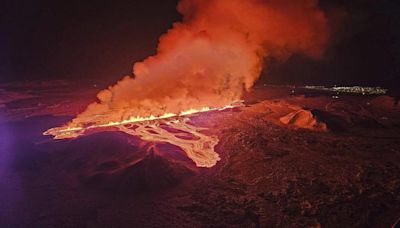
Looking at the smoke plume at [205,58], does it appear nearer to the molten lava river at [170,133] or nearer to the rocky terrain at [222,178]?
the molten lava river at [170,133]

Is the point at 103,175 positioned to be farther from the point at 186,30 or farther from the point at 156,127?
the point at 186,30

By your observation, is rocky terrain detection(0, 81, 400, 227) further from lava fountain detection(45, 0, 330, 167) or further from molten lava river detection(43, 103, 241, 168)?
lava fountain detection(45, 0, 330, 167)

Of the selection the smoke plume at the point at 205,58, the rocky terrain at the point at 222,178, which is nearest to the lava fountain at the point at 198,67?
the smoke plume at the point at 205,58

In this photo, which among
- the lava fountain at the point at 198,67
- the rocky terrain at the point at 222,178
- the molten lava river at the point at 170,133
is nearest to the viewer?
the rocky terrain at the point at 222,178

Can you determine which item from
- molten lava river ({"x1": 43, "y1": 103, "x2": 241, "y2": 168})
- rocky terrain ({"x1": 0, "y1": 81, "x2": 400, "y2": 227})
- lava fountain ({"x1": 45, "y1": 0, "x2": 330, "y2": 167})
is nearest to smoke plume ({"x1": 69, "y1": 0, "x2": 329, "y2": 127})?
lava fountain ({"x1": 45, "y1": 0, "x2": 330, "y2": 167})

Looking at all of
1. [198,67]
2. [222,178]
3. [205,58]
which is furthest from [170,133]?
[205,58]

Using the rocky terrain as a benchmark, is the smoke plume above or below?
above

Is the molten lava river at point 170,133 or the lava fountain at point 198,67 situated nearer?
the molten lava river at point 170,133

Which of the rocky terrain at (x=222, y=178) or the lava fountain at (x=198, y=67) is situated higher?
the lava fountain at (x=198, y=67)
